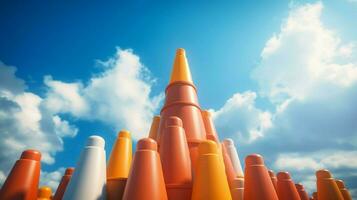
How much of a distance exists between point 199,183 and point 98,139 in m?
2.02

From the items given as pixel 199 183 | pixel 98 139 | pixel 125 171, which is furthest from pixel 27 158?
pixel 199 183

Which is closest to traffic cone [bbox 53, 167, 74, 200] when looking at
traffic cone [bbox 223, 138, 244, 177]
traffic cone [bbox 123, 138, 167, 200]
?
traffic cone [bbox 123, 138, 167, 200]

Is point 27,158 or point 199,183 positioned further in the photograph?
point 27,158

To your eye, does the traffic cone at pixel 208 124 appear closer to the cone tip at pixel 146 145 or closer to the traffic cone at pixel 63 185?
the cone tip at pixel 146 145

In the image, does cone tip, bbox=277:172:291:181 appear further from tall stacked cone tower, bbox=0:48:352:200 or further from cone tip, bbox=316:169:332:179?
cone tip, bbox=316:169:332:179

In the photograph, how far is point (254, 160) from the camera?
4.08 m

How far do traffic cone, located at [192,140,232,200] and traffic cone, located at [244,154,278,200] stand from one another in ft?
1.83

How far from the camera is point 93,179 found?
11.4ft

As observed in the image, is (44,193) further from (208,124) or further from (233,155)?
(233,155)

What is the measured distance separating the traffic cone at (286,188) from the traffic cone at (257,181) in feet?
5.29

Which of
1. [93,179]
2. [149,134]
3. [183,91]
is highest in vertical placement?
[183,91]

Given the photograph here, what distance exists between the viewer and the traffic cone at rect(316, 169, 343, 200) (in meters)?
5.08

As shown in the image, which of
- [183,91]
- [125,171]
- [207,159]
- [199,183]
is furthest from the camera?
[183,91]

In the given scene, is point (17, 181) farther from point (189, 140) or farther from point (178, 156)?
point (189, 140)
